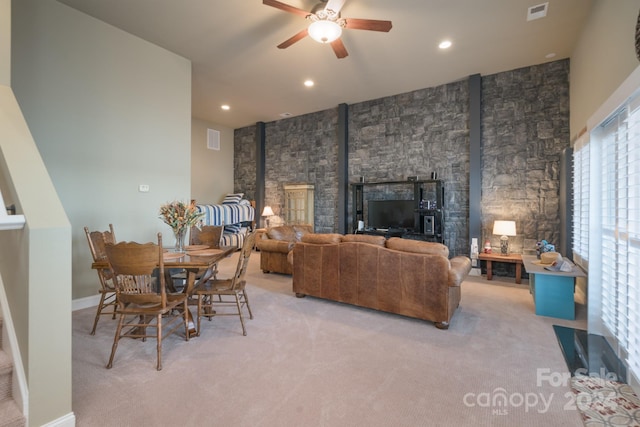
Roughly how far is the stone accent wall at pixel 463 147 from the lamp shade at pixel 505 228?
1.26 feet

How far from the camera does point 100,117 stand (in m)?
3.60

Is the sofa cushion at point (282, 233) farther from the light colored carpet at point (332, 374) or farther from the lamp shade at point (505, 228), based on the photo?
the lamp shade at point (505, 228)

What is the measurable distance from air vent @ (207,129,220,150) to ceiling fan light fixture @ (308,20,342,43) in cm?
572

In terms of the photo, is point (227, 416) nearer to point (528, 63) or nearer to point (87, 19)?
point (87, 19)

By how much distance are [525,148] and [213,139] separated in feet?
23.3

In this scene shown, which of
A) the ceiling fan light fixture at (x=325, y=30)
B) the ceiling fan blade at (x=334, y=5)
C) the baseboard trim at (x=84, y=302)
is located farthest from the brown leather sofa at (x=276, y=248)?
the ceiling fan blade at (x=334, y=5)

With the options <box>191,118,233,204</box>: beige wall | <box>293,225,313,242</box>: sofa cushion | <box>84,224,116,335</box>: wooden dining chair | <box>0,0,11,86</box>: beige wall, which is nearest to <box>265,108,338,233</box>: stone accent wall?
<box>293,225,313,242</box>: sofa cushion

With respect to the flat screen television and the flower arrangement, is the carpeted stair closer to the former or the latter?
the flower arrangement

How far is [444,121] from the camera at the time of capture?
5.47 metres

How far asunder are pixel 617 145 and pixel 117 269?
13.3 feet

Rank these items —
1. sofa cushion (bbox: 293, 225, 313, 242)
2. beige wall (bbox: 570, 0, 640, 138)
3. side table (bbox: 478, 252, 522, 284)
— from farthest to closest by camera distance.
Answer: sofa cushion (bbox: 293, 225, 313, 242) → side table (bbox: 478, 252, 522, 284) → beige wall (bbox: 570, 0, 640, 138)

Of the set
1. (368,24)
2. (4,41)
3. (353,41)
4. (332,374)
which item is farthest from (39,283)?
(353,41)

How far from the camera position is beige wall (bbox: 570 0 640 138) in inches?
92.4

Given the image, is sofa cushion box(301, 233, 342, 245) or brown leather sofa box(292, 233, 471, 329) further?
sofa cushion box(301, 233, 342, 245)
